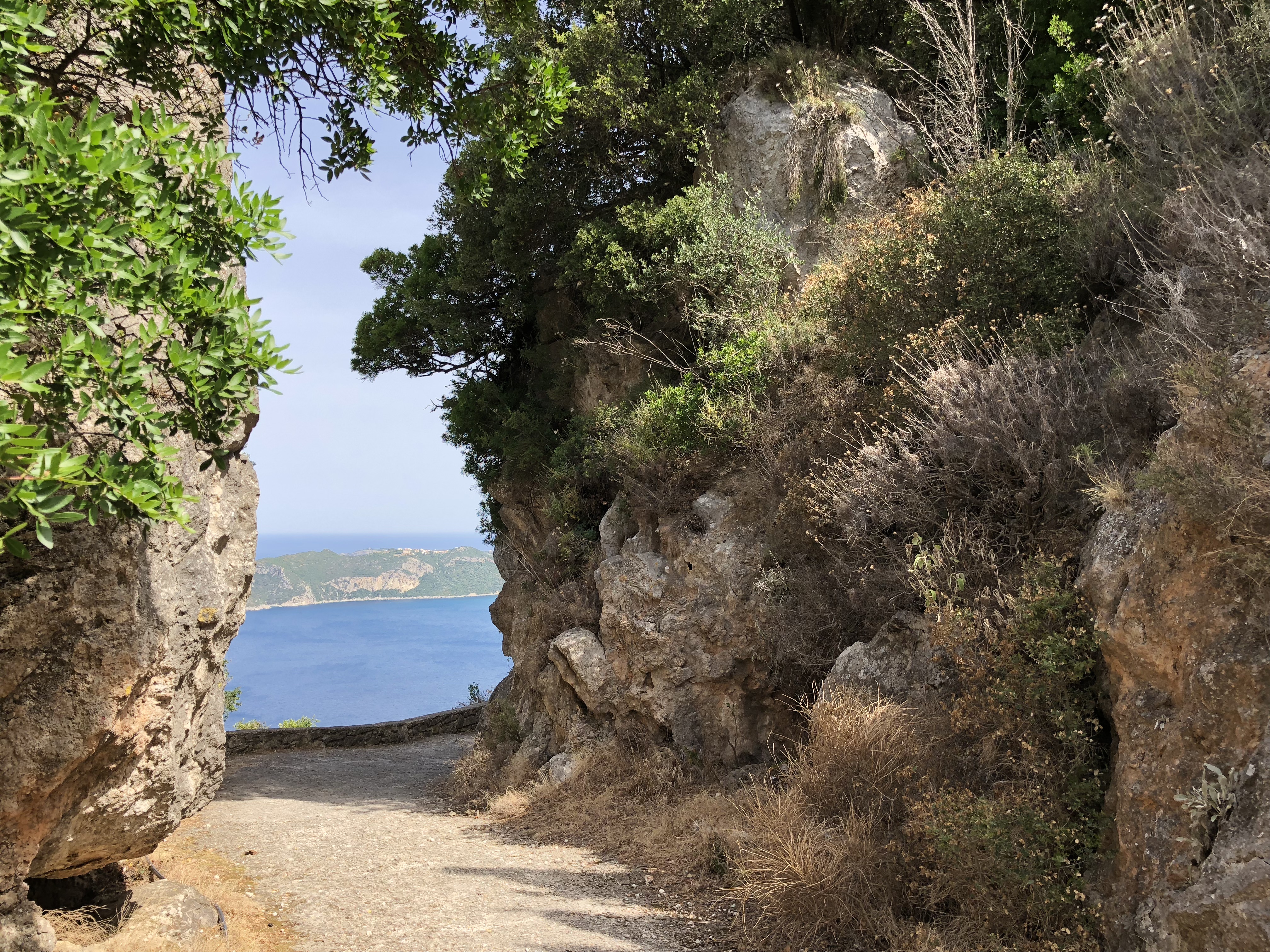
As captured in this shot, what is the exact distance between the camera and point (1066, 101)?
10570 mm

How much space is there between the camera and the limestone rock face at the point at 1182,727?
12.1ft

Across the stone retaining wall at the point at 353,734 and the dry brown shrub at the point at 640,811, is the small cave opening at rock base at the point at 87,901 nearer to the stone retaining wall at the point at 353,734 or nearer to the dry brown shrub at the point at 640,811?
the dry brown shrub at the point at 640,811

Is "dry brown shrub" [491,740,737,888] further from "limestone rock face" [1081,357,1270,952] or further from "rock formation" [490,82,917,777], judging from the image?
"limestone rock face" [1081,357,1270,952]

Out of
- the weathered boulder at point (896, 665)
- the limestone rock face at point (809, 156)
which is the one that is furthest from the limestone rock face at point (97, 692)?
the limestone rock face at point (809, 156)

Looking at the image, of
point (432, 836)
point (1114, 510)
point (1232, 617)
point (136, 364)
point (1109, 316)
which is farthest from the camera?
point (432, 836)

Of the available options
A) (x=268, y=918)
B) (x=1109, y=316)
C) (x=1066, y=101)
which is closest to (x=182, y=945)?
(x=268, y=918)

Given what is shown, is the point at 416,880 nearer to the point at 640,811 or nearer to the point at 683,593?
the point at 640,811

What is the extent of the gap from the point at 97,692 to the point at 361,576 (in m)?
62.5

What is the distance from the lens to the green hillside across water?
5803 cm

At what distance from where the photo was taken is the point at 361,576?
63469 mm

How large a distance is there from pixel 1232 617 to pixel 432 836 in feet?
25.3

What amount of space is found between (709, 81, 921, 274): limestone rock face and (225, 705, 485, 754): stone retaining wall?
12.4m

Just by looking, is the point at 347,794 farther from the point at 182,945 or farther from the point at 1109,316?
the point at 1109,316

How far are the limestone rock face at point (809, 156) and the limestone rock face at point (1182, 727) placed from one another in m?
8.70
